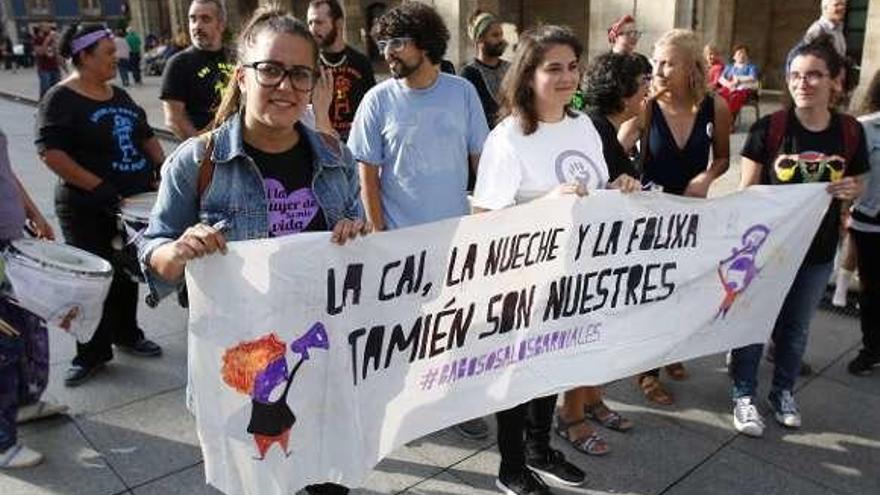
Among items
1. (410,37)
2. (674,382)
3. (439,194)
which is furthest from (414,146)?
(674,382)

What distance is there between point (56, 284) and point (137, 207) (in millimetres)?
721

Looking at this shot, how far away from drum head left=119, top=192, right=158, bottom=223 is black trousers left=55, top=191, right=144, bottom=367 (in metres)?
0.19

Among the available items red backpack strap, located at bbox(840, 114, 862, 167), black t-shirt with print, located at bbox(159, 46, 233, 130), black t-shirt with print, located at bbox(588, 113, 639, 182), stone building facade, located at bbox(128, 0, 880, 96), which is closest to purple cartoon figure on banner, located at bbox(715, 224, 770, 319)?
red backpack strap, located at bbox(840, 114, 862, 167)

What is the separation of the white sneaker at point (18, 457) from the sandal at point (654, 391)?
118 inches

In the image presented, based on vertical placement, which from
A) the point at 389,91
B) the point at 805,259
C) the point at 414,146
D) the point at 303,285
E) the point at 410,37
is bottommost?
the point at 805,259

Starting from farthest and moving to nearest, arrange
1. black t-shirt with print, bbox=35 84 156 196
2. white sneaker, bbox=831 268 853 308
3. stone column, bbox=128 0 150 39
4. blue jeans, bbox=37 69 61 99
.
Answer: stone column, bbox=128 0 150 39, blue jeans, bbox=37 69 61 99, white sneaker, bbox=831 268 853 308, black t-shirt with print, bbox=35 84 156 196

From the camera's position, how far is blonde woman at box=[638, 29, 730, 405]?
11.6ft

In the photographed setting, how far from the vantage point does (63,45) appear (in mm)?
3994

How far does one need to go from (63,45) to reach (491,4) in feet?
39.1

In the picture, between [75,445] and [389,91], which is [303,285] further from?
[75,445]

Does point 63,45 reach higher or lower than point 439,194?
higher

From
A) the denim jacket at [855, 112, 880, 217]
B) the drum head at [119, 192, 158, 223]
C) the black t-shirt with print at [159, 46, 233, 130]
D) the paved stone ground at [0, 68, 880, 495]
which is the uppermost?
the black t-shirt with print at [159, 46, 233, 130]

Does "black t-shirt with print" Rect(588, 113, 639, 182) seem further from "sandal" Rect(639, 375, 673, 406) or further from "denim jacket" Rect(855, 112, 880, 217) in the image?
"denim jacket" Rect(855, 112, 880, 217)

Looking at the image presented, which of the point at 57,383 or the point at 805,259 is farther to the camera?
the point at 57,383
